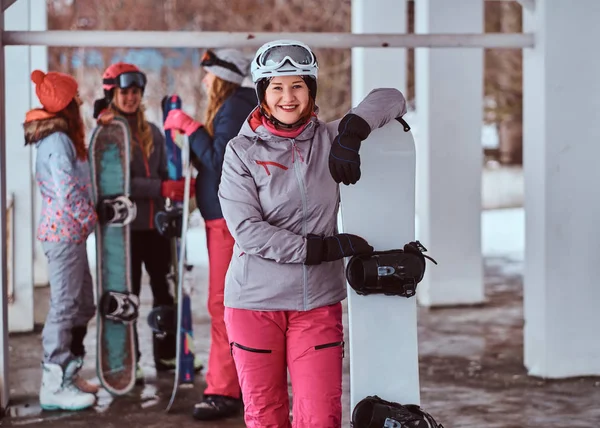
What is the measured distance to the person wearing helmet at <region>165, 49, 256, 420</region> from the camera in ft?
15.4

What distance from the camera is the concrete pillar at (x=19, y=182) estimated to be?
716 centimetres

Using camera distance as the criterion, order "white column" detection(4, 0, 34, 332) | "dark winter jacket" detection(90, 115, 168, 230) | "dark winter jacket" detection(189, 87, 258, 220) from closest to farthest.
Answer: "dark winter jacket" detection(189, 87, 258, 220) < "dark winter jacket" detection(90, 115, 168, 230) < "white column" detection(4, 0, 34, 332)

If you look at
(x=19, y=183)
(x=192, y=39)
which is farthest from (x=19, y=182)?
(x=192, y=39)

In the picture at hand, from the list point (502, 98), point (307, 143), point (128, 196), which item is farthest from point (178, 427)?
point (502, 98)

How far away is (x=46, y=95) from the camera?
495 centimetres

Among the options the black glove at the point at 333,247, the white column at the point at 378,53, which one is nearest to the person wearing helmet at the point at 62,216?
the black glove at the point at 333,247

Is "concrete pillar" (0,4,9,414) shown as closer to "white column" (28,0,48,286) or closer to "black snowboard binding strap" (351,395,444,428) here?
"black snowboard binding strap" (351,395,444,428)

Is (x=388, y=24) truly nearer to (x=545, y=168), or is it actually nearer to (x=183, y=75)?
(x=545, y=168)

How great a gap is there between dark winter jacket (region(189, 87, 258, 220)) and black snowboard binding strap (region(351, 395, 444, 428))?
63.6 inches

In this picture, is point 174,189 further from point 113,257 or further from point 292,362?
point 292,362

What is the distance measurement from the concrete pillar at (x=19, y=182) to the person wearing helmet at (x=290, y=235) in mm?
4184

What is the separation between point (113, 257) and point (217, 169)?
0.96 m

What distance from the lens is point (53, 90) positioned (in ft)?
16.2

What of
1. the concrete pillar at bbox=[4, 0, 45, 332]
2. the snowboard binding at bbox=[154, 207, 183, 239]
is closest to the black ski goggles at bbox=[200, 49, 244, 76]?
the snowboard binding at bbox=[154, 207, 183, 239]
